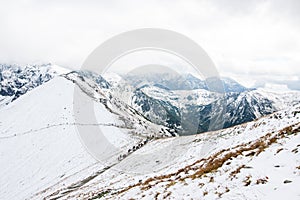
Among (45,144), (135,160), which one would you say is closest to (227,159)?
(135,160)

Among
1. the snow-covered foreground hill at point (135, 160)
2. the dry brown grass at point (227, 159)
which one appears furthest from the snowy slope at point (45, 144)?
the dry brown grass at point (227, 159)

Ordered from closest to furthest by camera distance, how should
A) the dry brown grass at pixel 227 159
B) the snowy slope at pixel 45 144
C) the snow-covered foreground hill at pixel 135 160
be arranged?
the snow-covered foreground hill at pixel 135 160, the dry brown grass at pixel 227 159, the snowy slope at pixel 45 144

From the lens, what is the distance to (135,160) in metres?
43.6

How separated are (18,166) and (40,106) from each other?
144 feet

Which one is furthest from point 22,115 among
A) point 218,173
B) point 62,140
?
point 218,173

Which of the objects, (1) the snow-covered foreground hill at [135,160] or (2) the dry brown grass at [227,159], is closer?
(1) the snow-covered foreground hill at [135,160]

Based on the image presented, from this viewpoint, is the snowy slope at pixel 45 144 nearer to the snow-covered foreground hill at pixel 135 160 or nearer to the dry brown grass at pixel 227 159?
the snow-covered foreground hill at pixel 135 160

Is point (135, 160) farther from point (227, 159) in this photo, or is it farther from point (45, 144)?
point (45, 144)

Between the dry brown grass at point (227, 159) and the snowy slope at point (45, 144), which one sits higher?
the dry brown grass at point (227, 159)

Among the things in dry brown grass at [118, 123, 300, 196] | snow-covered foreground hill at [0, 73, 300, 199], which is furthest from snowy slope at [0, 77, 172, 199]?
dry brown grass at [118, 123, 300, 196]

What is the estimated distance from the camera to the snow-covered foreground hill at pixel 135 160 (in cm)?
1262

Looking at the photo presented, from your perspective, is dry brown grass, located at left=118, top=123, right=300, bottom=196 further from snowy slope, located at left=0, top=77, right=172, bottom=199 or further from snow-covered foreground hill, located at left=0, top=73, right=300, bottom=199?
snowy slope, located at left=0, top=77, right=172, bottom=199

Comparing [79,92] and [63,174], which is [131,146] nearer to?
[63,174]

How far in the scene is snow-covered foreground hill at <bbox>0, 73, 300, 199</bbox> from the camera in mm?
12625
